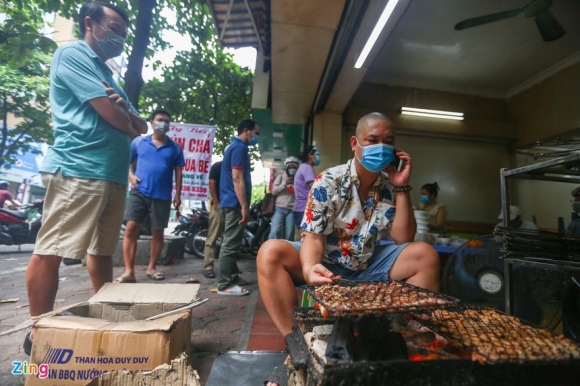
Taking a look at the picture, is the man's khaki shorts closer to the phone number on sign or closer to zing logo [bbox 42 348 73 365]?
zing logo [bbox 42 348 73 365]

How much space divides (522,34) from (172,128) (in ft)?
21.1

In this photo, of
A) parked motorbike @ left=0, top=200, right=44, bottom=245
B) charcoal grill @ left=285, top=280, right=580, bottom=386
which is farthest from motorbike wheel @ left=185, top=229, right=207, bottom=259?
charcoal grill @ left=285, top=280, right=580, bottom=386

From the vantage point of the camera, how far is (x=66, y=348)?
1.35 meters

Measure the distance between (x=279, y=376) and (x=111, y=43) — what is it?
238 cm

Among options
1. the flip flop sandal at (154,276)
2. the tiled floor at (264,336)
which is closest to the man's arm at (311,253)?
the tiled floor at (264,336)

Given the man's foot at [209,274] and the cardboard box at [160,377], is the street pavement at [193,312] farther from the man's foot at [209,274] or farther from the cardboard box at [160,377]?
the cardboard box at [160,377]

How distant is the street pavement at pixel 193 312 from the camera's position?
1790mm

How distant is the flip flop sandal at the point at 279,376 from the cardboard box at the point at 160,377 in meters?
0.34

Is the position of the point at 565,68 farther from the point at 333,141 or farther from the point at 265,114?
the point at 265,114

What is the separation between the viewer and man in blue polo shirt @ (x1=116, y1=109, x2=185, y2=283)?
140 inches

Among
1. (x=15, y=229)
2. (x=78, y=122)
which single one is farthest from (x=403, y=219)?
(x=15, y=229)

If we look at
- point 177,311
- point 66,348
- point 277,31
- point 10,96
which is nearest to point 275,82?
point 277,31

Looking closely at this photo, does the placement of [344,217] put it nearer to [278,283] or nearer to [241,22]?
[278,283]

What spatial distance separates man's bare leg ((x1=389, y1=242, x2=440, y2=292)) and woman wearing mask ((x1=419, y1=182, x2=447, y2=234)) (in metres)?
2.90
